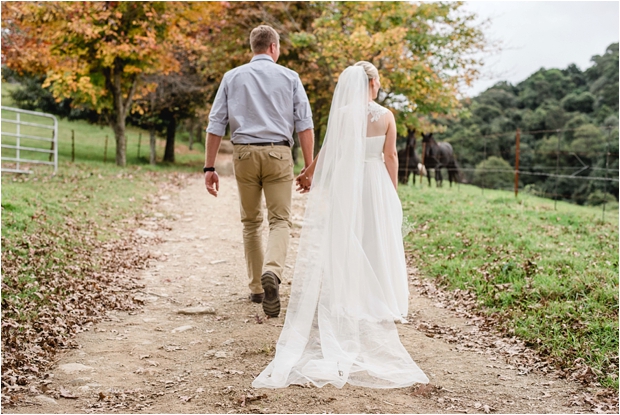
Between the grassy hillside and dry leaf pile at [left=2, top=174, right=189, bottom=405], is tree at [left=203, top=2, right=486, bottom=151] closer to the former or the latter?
the grassy hillside

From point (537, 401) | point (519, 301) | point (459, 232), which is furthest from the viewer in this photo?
point (459, 232)

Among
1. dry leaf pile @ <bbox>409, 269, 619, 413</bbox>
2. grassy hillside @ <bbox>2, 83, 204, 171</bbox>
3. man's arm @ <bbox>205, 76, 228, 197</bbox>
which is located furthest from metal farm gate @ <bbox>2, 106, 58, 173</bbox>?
dry leaf pile @ <bbox>409, 269, 619, 413</bbox>

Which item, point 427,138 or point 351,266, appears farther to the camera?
point 427,138

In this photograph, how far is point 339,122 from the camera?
5.14 metres

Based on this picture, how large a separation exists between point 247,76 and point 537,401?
143 inches

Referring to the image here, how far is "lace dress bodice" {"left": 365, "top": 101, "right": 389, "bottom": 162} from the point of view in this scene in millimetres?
5352

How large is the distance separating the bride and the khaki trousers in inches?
10.6

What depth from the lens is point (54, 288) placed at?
6.31m

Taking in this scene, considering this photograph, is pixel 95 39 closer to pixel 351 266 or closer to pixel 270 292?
pixel 270 292

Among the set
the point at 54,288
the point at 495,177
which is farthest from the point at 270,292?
the point at 495,177

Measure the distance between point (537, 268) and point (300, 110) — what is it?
12.2ft

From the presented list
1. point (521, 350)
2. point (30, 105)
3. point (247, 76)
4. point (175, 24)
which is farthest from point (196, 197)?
point (30, 105)

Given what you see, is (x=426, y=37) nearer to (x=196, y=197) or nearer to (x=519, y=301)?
(x=196, y=197)

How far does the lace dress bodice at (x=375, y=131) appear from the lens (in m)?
5.35
